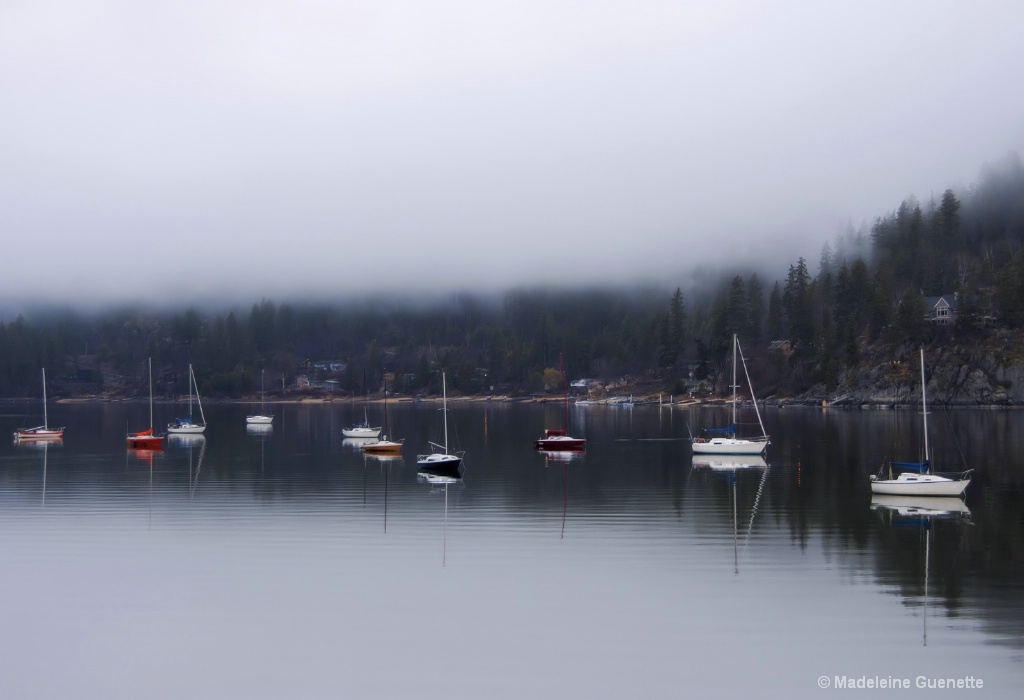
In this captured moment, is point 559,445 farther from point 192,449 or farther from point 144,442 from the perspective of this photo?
point 144,442

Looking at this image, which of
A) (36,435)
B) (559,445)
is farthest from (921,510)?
(36,435)

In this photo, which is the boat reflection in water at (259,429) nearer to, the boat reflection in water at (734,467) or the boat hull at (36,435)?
the boat hull at (36,435)

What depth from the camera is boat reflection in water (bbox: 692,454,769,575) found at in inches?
2052

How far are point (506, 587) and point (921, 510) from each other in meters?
30.2

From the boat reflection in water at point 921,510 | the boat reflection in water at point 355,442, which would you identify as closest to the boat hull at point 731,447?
the boat reflection in water at point 921,510

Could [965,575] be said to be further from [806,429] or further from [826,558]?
[806,429]

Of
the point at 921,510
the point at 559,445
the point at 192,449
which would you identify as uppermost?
the point at 921,510

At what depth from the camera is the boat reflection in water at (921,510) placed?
48188 millimetres

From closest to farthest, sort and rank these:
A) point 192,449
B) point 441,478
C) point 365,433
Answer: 1. point 441,478
2. point 192,449
3. point 365,433

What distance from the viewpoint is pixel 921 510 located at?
174 feet

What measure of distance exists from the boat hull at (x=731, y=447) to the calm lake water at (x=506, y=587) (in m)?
16.2

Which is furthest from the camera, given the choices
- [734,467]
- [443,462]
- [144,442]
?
[144,442]

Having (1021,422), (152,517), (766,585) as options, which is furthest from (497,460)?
(1021,422)

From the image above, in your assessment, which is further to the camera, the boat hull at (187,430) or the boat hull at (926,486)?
the boat hull at (187,430)
